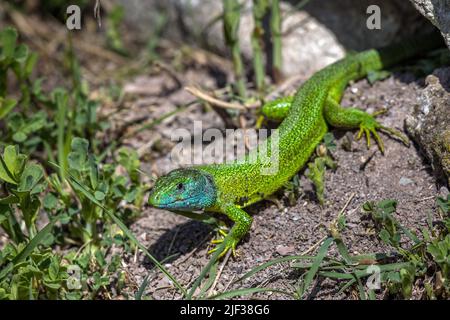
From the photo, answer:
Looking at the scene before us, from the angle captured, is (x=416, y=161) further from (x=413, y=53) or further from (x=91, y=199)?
(x=91, y=199)

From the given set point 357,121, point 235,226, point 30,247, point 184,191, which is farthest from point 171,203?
point 357,121

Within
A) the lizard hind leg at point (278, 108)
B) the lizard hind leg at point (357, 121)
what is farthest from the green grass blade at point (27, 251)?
the lizard hind leg at point (357, 121)

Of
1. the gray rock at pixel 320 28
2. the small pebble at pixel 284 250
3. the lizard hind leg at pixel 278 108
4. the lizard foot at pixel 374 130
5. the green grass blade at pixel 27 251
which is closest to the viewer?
the green grass blade at pixel 27 251

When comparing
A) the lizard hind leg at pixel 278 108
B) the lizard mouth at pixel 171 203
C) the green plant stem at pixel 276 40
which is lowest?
the lizard mouth at pixel 171 203

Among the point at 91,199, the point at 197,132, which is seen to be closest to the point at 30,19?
the point at 197,132

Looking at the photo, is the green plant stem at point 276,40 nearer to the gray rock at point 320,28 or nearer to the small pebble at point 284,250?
the gray rock at point 320,28

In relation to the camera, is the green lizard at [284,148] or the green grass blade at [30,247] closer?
the green grass blade at [30,247]

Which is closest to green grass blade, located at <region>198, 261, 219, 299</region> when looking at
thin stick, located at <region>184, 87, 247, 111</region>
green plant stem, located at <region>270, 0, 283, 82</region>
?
thin stick, located at <region>184, 87, 247, 111</region>
